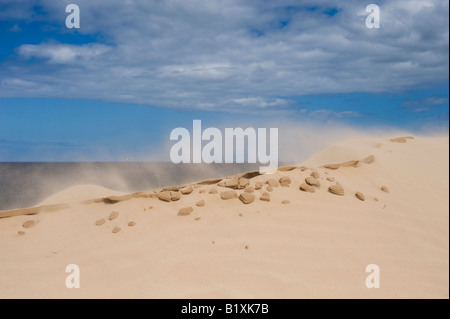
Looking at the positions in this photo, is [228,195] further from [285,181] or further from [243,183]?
[285,181]

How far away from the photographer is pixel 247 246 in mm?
3492

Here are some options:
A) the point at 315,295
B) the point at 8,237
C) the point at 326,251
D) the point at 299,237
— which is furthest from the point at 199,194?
the point at 8,237

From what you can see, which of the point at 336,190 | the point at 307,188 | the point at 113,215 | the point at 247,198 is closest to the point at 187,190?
the point at 247,198

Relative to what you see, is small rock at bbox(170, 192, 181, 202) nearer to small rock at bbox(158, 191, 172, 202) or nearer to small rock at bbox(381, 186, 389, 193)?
small rock at bbox(158, 191, 172, 202)

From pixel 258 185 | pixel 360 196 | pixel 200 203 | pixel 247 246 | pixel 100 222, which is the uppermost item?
pixel 258 185

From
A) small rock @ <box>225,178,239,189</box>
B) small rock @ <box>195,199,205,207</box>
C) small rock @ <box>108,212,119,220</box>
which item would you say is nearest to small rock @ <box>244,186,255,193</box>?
small rock @ <box>225,178,239,189</box>

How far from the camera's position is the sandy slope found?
3.14 meters

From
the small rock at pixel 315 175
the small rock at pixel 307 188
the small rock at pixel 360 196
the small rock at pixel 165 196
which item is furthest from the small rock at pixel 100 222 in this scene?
the small rock at pixel 360 196

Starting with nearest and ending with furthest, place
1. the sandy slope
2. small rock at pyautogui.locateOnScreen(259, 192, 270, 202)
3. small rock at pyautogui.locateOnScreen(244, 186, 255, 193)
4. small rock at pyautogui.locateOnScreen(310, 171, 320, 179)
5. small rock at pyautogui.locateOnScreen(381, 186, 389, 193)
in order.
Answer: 1. the sandy slope
2. small rock at pyautogui.locateOnScreen(259, 192, 270, 202)
3. small rock at pyautogui.locateOnScreen(244, 186, 255, 193)
4. small rock at pyautogui.locateOnScreen(310, 171, 320, 179)
5. small rock at pyautogui.locateOnScreen(381, 186, 389, 193)

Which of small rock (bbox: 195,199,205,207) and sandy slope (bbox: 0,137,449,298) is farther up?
small rock (bbox: 195,199,205,207)

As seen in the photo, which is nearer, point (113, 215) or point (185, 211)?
point (185, 211)

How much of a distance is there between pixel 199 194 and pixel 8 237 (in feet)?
7.50

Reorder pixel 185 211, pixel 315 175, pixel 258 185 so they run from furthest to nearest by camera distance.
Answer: pixel 315 175, pixel 258 185, pixel 185 211

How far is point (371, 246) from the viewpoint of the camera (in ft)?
12.0
